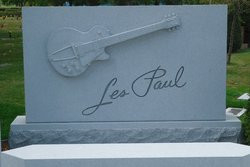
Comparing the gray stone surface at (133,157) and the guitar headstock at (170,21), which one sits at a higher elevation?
the guitar headstock at (170,21)

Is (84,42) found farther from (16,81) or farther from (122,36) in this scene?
(16,81)

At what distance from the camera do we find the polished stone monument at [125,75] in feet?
23.8

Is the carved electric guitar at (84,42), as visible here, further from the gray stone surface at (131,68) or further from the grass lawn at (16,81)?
the grass lawn at (16,81)

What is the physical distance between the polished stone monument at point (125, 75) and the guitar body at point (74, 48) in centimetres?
1

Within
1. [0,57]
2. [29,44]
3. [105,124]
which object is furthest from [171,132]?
[0,57]

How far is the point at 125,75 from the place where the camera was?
7340 millimetres

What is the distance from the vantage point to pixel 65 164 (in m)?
3.84

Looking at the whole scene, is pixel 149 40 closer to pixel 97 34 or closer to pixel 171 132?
pixel 97 34

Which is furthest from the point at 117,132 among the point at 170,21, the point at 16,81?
the point at 16,81

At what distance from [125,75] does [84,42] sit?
0.70 m
